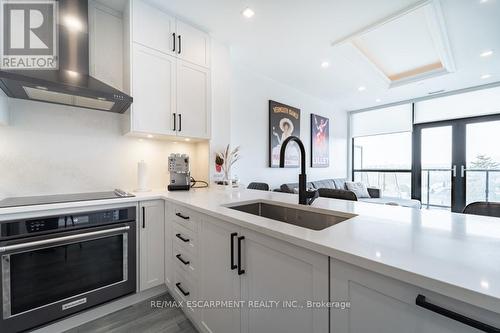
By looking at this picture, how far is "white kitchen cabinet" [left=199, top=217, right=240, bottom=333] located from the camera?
1.07 meters

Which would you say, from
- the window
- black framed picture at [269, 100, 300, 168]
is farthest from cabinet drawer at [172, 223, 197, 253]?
the window

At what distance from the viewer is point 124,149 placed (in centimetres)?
219

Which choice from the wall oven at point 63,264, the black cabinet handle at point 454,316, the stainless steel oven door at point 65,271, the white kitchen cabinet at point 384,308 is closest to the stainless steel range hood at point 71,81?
the wall oven at point 63,264

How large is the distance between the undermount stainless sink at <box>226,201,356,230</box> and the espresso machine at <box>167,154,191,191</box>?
901 mm

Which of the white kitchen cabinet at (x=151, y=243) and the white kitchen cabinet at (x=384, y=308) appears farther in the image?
the white kitchen cabinet at (x=151, y=243)

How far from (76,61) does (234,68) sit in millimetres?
1969

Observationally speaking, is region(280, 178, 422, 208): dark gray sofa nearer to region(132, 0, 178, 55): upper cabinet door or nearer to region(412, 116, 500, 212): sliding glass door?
region(412, 116, 500, 212): sliding glass door

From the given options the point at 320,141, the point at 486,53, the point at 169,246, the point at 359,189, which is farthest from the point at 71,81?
the point at 359,189

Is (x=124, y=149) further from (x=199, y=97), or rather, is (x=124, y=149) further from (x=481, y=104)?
(x=481, y=104)

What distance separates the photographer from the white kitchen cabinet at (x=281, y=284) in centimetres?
72

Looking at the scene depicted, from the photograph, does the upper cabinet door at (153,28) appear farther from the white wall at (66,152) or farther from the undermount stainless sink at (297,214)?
the undermount stainless sink at (297,214)

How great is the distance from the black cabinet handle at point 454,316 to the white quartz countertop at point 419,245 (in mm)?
43

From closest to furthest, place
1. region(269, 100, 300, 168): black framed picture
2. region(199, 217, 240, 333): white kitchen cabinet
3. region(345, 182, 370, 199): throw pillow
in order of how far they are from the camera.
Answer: region(199, 217, 240, 333): white kitchen cabinet → region(269, 100, 300, 168): black framed picture → region(345, 182, 370, 199): throw pillow

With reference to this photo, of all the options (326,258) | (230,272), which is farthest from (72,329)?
(326,258)
